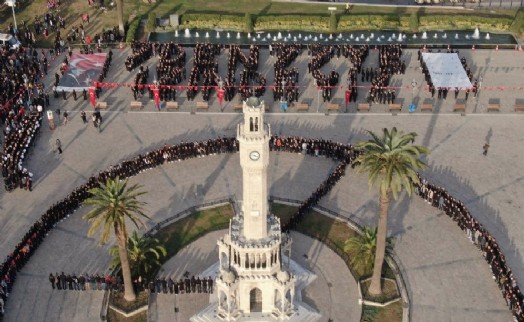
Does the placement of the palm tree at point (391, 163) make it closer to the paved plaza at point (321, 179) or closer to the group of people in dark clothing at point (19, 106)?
the paved plaza at point (321, 179)

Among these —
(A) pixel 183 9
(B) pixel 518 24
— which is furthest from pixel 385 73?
(A) pixel 183 9

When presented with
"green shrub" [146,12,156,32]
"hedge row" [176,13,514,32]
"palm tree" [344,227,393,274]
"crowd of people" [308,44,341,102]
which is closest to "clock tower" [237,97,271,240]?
"palm tree" [344,227,393,274]

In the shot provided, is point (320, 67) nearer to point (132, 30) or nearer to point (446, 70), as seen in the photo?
point (446, 70)

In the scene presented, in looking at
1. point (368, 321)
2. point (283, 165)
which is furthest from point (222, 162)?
point (368, 321)

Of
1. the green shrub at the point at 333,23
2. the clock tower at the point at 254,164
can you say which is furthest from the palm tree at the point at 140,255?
the green shrub at the point at 333,23

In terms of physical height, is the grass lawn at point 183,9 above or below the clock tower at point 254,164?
above

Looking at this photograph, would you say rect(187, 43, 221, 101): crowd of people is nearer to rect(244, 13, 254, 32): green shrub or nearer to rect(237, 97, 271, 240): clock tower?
rect(244, 13, 254, 32): green shrub
